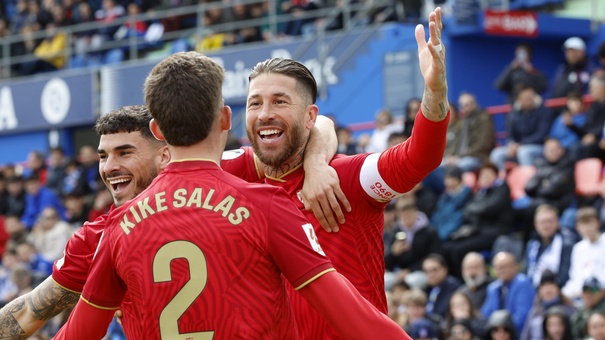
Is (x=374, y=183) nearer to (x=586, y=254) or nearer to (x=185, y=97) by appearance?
(x=185, y=97)

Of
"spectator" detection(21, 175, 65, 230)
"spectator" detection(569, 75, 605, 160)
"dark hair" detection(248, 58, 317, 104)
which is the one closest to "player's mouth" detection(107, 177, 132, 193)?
"dark hair" detection(248, 58, 317, 104)

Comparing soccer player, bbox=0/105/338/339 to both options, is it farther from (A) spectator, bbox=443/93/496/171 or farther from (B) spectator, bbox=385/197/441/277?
(A) spectator, bbox=443/93/496/171

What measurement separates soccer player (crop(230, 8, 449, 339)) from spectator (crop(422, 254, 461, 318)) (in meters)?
7.14

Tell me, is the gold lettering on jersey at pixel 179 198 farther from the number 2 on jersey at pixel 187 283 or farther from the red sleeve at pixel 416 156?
the red sleeve at pixel 416 156

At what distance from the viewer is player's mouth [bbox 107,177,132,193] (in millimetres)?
4844

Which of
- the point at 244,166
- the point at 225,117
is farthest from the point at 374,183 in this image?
the point at 225,117

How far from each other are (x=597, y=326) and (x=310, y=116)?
18.0 feet

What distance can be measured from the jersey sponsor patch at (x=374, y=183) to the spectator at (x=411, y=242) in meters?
8.13

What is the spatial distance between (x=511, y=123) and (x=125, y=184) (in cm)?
1063

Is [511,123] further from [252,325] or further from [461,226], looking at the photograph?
[252,325]

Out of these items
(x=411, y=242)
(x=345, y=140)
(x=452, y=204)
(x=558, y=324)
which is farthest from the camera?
(x=345, y=140)

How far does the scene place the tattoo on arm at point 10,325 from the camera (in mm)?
4512

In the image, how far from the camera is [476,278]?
11.9 meters

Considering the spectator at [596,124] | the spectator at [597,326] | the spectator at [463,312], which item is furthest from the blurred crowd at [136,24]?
the spectator at [597,326]
